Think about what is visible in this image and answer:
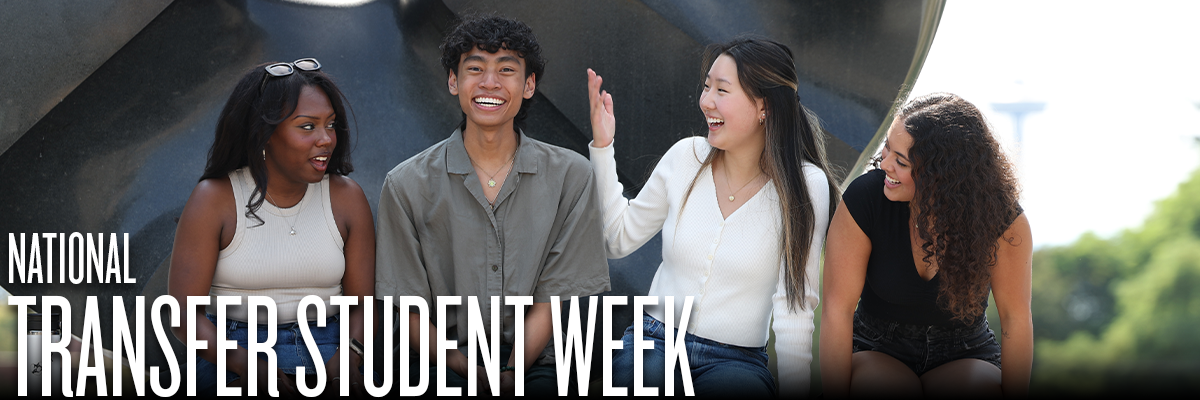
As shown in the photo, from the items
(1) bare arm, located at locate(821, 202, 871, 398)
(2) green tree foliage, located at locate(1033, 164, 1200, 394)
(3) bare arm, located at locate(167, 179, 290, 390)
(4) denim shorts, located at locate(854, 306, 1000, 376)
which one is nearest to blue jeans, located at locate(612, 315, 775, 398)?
(1) bare arm, located at locate(821, 202, 871, 398)

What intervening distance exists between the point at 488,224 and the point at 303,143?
538mm

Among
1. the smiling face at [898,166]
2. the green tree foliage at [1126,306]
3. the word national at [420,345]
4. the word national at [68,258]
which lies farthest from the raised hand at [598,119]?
the green tree foliage at [1126,306]

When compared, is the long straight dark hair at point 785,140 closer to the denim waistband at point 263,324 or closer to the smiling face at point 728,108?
the smiling face at point 728,108

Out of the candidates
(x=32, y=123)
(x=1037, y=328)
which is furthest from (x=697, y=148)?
(x=1037, y=328)

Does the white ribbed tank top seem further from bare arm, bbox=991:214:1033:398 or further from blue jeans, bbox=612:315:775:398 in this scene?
bare arm, bbox=991:214:1033:398

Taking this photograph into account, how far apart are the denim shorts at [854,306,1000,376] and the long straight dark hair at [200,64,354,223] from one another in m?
1.65

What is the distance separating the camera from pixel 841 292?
8.20 ft

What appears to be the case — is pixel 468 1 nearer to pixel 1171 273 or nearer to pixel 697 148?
pixel 697 148

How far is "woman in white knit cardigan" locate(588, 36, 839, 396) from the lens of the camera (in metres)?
2.55

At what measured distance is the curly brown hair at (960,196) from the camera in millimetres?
2377

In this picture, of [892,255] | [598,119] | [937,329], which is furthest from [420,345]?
[937,329]

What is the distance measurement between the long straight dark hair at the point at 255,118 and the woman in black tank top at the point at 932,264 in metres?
1.49

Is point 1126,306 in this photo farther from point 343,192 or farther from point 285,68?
point 285,68

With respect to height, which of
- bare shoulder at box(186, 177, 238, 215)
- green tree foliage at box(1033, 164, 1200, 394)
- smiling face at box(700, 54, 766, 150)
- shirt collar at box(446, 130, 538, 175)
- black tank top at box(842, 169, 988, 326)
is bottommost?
green tree foliage at box(1033, 164, 1200, 394)
